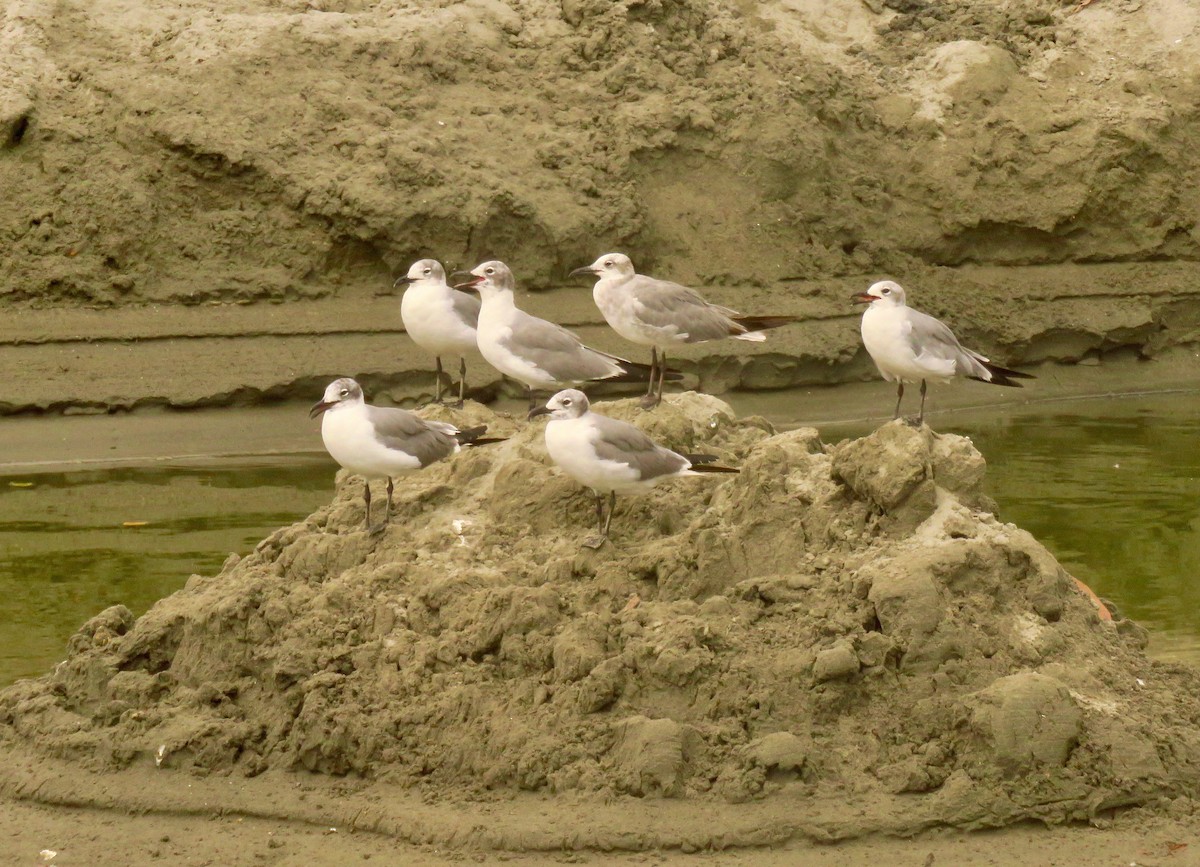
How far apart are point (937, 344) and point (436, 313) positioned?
2.50m

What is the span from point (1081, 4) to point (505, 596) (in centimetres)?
1535

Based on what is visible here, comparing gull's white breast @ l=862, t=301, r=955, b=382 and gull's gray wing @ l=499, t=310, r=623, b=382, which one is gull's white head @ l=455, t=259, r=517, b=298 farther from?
gull's white breast @ l=862, t=301, r=955, b=382

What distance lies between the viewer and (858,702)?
6.16 m

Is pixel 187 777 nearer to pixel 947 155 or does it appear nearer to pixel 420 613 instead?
pixel 420 613

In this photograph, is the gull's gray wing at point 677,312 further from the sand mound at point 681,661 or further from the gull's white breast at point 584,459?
the gull's white breast at point 584,459

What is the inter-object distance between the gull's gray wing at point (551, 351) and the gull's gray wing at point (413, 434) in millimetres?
695

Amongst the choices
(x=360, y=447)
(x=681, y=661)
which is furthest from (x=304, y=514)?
(x=681, y=661)

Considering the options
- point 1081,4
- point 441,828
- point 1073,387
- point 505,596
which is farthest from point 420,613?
point 1081,4

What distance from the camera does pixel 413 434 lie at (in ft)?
23.1

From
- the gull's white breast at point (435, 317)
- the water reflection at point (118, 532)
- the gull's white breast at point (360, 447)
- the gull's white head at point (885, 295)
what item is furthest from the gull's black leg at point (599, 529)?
the water reflection at point (118, 532)

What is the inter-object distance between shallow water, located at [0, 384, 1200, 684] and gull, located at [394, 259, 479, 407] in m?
2.06

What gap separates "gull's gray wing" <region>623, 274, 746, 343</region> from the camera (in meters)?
8.04

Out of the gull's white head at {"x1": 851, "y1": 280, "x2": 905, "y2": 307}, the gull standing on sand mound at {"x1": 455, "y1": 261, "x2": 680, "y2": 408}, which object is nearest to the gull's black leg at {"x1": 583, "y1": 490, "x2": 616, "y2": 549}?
the gull standing on sand mound at {"x1": 455, "y1": 261, "x2": 680, "y2": 408}

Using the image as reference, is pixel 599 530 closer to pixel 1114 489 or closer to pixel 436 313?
pixel 436 313
